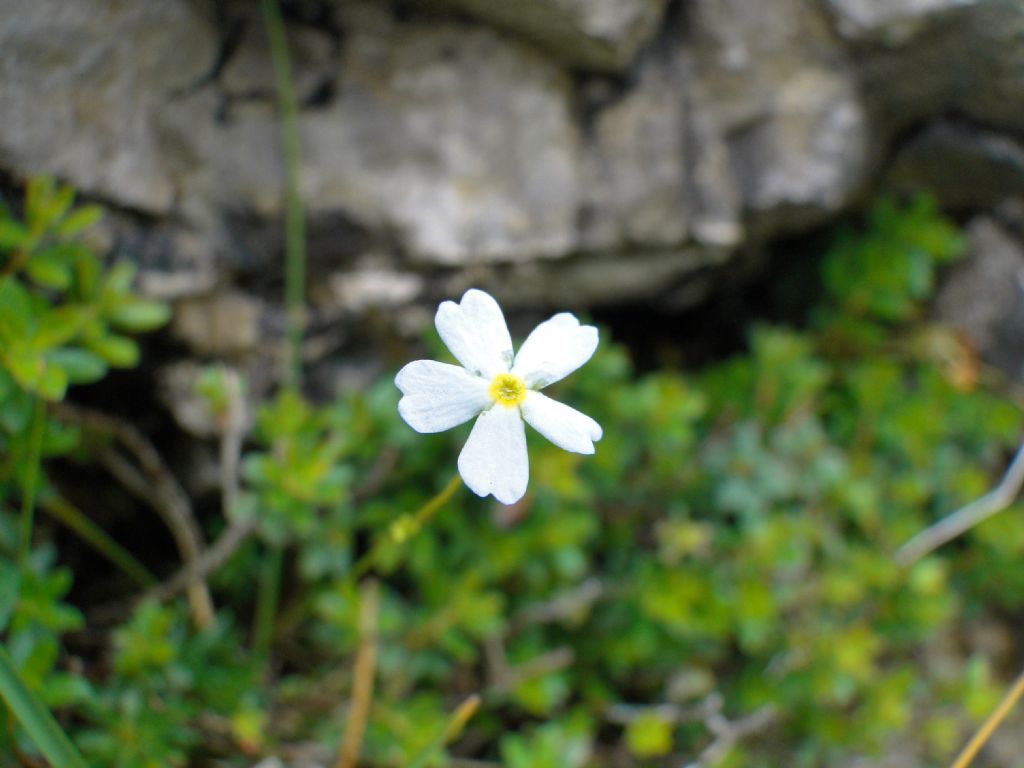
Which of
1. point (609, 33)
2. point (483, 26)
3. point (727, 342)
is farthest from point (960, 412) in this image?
point (483, 26)

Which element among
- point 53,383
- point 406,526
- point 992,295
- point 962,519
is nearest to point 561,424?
point 406,526

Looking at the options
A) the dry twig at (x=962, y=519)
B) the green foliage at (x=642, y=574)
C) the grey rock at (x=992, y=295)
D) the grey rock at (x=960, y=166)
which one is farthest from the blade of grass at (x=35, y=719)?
the grey rock at (x=992, y=295)

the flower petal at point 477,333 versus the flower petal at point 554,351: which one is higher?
the flower petal at point 477,333

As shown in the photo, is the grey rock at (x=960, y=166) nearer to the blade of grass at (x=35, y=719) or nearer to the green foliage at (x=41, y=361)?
the green foliage at (x=41, y=361)

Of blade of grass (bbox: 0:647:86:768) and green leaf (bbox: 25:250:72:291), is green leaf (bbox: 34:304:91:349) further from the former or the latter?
blade of grass (bbox: 0:647:86:768)

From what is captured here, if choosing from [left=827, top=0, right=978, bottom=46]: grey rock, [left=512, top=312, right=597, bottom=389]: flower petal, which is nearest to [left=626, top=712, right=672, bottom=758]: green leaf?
[left=512, top=312, right=597, bottom=389]: flower petal

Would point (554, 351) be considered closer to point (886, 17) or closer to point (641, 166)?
point (641, 166)

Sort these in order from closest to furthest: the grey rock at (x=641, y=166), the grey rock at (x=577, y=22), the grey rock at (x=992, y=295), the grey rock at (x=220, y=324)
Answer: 1. the grey rock at (x=220, y=324)
2. the grey rock at (x=577, y=22)
3. the grey rock at (x=641, y=166)
4. the grey rock at (x=992, y=295)
